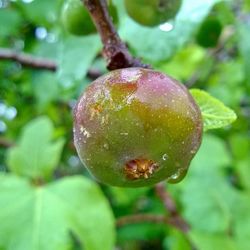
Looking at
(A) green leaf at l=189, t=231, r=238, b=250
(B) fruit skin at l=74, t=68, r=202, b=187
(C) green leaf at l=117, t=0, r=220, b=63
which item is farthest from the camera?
(A) green leaf at l=189, t=231, r=238, b=250

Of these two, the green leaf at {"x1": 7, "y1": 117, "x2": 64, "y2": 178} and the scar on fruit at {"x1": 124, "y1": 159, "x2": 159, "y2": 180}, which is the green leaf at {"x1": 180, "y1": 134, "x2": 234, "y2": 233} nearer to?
the green leaf at {"x1": 7, "y1": 117, "x2": 64, "y2": 178}

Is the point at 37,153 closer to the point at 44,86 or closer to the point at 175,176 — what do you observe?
the point at 44,86

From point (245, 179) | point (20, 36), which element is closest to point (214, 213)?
point (245, 179)

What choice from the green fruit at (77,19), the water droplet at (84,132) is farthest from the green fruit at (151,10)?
the water droplet at (84,132)

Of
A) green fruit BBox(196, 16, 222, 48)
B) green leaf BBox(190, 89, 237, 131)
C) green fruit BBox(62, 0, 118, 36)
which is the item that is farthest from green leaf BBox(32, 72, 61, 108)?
green leaf BBox(190, 89, 237, 131)

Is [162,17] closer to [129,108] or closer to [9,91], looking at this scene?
[129,108]

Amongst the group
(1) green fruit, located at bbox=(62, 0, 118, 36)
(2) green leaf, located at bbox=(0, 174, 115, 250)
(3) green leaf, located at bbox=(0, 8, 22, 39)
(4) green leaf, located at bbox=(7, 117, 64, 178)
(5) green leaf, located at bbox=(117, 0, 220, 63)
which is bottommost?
(4) green leaf, located at bbox=(7, 117, 64, 178)
